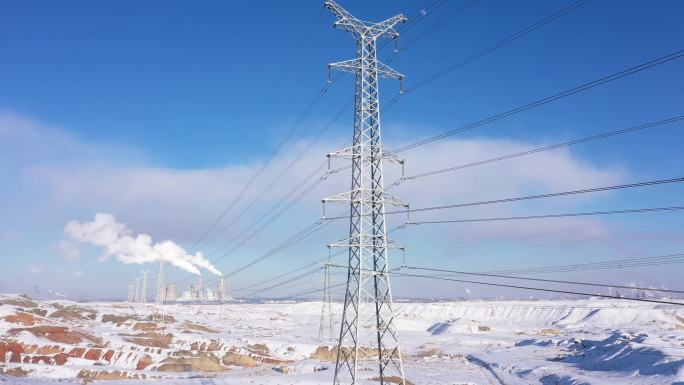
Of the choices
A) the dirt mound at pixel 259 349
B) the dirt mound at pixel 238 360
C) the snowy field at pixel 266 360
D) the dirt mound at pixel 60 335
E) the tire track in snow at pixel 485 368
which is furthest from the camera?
the dirt mound at pixel 259 349

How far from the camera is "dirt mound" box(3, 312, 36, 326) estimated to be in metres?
72.3

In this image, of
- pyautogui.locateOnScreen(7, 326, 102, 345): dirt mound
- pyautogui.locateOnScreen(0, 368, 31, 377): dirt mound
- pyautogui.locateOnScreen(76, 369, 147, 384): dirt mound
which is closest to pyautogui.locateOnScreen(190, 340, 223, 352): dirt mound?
pyautogui.locateOnScreen(7, 326, 102, 345): dirt mound

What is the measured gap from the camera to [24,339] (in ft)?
181

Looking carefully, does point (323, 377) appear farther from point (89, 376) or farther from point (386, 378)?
point (89, 376)

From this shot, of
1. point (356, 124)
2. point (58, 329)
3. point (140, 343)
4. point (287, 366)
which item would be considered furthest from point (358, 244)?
point (58, 329)

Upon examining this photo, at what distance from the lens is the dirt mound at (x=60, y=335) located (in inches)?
2292

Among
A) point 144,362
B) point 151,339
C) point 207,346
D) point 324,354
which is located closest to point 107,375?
point 144,362

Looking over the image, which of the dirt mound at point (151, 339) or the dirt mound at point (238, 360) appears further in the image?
the dirt mound at point (151, 339)

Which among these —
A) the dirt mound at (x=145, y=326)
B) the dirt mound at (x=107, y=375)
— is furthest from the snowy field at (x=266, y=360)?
the dirt mound at (x=145, y=326)

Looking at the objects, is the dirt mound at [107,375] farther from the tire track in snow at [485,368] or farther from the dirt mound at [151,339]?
the tire track in snow at [485,368]

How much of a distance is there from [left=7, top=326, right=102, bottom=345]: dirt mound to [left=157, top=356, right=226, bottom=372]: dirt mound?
1468cm

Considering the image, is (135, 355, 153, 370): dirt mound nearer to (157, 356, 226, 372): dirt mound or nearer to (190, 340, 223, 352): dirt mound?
(157, 356, 226, 372): dirt mound

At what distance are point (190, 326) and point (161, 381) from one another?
5603cm

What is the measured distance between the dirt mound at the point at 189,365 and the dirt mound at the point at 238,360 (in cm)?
453
